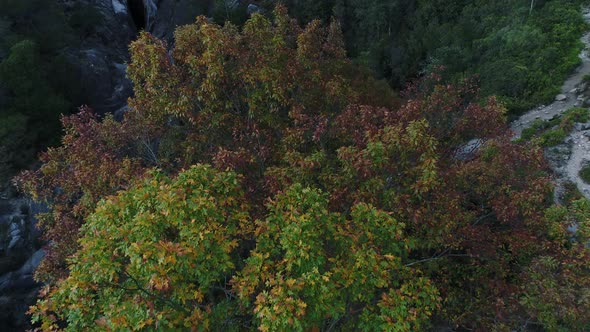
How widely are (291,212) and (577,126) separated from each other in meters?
17.1

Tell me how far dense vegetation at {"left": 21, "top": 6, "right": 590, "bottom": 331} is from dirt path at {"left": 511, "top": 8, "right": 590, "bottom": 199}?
6.45 metres

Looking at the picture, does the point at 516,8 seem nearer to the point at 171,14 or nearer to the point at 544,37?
→ the point at 544,37

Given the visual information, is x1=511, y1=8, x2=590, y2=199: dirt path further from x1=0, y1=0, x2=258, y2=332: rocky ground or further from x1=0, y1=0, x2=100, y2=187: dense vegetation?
x1=0, y1=0, x2=100, y2=187: dense vegetation

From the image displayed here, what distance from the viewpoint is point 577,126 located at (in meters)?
17.5

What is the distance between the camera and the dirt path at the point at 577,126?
51.4 feet

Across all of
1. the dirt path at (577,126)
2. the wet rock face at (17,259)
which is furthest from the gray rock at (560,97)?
the wet rock face at (17,259)

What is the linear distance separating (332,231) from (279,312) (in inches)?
82.0

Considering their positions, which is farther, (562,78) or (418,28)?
(418,28)

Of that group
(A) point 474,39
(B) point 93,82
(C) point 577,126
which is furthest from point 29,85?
(A) point 474,39

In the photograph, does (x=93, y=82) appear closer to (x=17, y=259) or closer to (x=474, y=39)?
(x=17, y=259)

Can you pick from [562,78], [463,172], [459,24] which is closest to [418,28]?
[459,24]

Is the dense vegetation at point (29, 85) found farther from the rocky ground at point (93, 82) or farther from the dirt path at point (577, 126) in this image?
the dirt path at point (577, 126)

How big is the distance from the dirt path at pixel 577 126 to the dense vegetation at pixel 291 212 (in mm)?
6451

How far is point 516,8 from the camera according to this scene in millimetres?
27328
